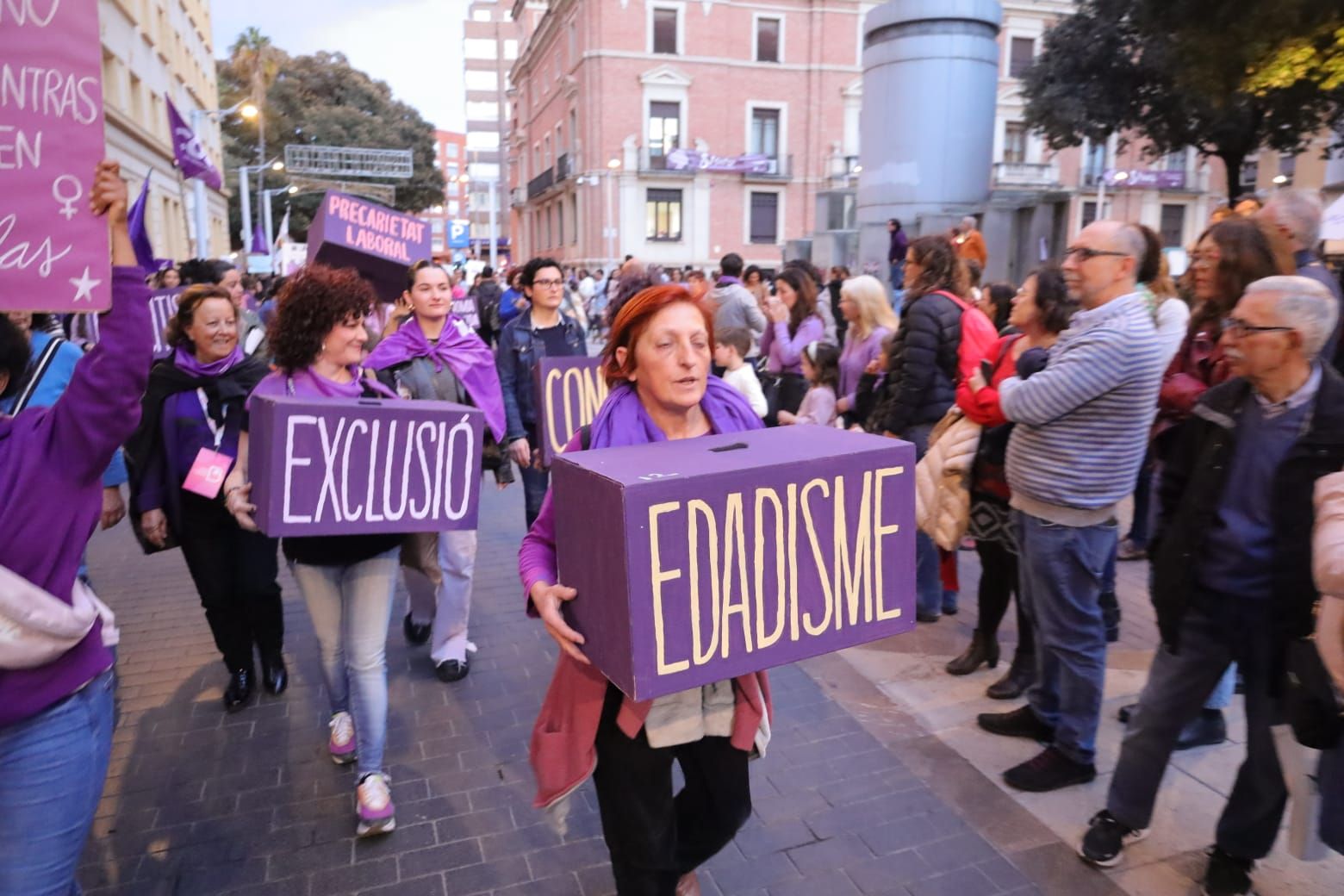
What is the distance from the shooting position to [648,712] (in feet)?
7.45

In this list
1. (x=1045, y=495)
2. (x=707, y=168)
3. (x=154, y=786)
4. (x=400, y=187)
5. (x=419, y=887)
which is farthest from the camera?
(x=400, y=187)

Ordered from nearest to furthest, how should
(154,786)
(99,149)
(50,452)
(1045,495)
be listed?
(50,452), (99,149), (1045,495), (154,786)

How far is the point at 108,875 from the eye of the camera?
3127 millimetres

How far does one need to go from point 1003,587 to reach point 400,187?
182ft

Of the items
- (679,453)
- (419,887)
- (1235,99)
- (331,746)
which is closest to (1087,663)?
(679,453)

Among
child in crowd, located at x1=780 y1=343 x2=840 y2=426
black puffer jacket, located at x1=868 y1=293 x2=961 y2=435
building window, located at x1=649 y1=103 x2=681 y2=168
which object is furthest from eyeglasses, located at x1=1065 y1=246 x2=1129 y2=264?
building window, located at x1=649 y1=103 x2=681 y2=168

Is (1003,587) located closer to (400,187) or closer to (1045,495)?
(1045,495)

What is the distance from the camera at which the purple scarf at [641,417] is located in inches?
94.3

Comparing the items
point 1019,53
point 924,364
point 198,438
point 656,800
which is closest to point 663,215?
point 1019,53

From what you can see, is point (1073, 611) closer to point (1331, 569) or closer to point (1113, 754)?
point (1113, 754)

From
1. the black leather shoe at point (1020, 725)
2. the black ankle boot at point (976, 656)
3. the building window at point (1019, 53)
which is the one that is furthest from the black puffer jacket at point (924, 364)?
→ the building window at point (1019, 53)

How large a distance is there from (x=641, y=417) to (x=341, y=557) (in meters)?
1.53

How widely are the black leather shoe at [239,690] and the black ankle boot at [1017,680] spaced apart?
3.61m

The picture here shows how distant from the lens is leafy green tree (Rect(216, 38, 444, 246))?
53.0 meters
